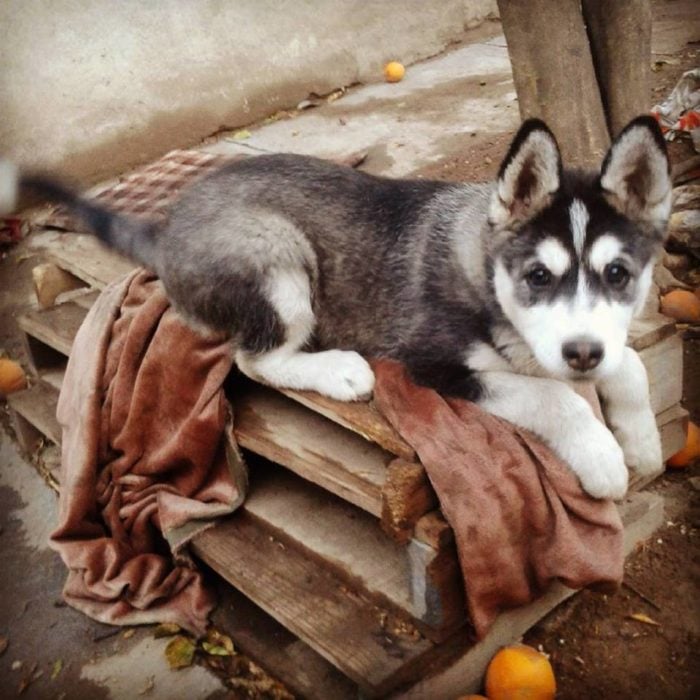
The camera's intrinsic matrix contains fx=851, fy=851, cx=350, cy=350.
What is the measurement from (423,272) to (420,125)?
13.0 feet

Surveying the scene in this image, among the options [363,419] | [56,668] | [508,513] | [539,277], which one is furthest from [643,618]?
[56,668]

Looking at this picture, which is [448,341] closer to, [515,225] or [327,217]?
[515,225]

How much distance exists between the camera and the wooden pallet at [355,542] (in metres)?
2.66

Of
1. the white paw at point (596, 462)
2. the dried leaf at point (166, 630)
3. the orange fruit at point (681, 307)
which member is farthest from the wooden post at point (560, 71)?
the dried leaf at point (166, 630)

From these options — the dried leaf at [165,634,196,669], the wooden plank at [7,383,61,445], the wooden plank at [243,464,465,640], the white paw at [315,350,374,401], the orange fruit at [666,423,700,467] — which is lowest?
the orange fruit at [666,423,700,467]

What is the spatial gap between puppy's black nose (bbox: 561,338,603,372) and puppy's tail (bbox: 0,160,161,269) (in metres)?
1.94

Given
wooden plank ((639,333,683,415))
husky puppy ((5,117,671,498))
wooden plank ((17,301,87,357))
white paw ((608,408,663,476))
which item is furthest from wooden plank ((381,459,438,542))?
wooden plank ((17,301,87,357))

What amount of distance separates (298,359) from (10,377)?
8.81 ft

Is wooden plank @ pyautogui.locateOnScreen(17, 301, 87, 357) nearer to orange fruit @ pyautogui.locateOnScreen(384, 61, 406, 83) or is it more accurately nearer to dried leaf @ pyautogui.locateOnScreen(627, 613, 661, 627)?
dried leaf @ pyautogui.locateOnScreen(627, 613, 661, 627)

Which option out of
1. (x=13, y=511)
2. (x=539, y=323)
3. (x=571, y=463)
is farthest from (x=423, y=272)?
(x=13, y=511)

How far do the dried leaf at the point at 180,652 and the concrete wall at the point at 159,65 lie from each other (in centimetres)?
449

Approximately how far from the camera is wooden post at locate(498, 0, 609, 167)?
12.7 feet

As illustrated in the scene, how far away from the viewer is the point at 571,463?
266cm

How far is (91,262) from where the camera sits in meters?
4.64
